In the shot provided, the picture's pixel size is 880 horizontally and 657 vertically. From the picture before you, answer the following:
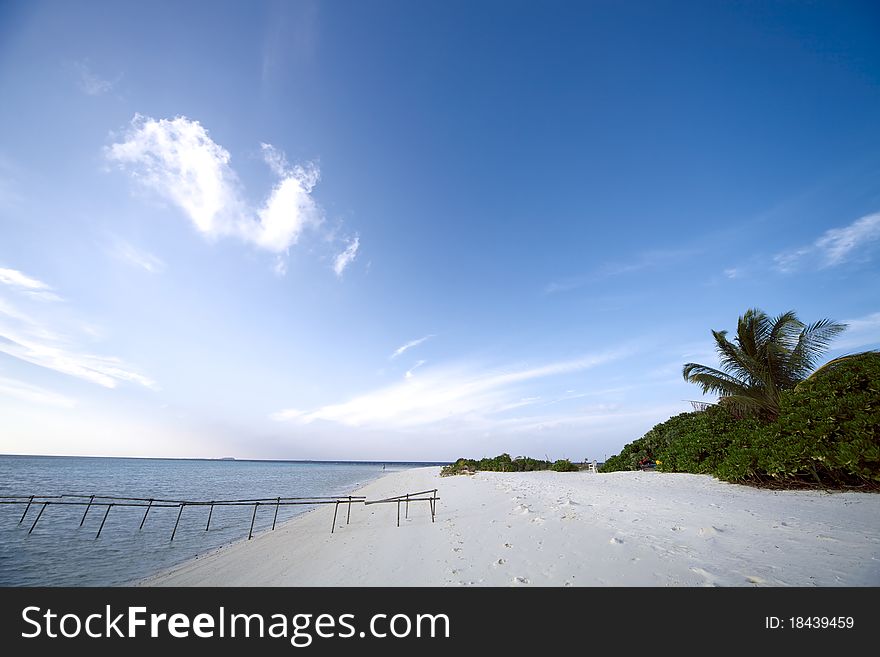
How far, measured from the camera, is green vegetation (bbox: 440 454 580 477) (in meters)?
37.7

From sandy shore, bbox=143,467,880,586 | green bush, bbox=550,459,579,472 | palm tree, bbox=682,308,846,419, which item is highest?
palm tree, bbox=682,308,846,419

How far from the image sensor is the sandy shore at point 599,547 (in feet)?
20.2

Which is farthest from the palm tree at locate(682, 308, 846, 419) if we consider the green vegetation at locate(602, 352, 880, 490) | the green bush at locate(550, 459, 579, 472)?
the green bush at locate(550, 459, 579, 472)

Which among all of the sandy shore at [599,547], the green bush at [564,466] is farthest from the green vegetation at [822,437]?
the green bush at [564,466]

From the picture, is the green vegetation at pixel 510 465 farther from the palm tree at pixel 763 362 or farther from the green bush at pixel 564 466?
the palm tree at pixel 763 362

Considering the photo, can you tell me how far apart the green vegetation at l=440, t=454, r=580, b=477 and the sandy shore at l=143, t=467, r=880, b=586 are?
2402cm

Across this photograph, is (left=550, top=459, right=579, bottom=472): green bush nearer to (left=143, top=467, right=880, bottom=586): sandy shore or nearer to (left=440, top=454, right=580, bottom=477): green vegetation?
(left=440, top=454, right=580, bottom=477): green vegetation

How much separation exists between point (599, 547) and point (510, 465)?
1395 inches

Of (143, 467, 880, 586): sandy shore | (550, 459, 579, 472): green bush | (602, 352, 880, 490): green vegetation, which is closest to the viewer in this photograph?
(143, 467, 880, 586): sandy shore

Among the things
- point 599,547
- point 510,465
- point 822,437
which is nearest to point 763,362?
point 822,437

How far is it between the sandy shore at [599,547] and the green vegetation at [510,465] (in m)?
24.0

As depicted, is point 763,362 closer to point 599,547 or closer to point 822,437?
point 822,437

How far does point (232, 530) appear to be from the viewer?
17.3 m

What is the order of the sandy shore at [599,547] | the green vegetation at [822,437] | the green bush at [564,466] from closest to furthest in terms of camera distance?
the sandy shore at [599,547], the green vegetation at [822,437], the green bush at [564,466]
